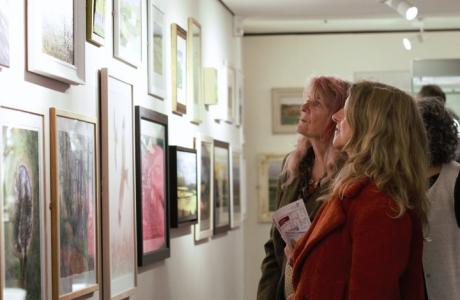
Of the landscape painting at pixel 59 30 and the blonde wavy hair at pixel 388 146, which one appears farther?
the landscape painting at pixel 59 30

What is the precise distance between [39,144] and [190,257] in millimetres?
2836

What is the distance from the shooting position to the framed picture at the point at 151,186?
14.6 feet

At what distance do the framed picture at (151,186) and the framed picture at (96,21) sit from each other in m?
0.68

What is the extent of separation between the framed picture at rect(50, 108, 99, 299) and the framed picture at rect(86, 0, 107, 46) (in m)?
0.33

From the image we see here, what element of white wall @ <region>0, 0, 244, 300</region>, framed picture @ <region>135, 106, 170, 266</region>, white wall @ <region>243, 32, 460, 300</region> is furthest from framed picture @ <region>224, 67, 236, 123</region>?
white wall @ <region>243, 32, 460, 300</region>

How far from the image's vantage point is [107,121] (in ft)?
12.7

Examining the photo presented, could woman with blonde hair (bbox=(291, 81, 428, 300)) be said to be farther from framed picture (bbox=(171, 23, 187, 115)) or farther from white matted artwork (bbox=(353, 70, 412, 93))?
white matted artwork (bbox=(353, 70, 412, 93))

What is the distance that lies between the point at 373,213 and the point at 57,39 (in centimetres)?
132

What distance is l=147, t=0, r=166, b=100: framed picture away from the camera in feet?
15.5

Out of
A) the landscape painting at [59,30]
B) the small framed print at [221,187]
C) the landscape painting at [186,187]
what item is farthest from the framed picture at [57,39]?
the small framed print at [221,187]

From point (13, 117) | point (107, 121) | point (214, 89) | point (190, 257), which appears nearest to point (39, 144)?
point (13, 117)

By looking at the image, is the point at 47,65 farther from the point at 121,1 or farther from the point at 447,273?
the point at 447,273

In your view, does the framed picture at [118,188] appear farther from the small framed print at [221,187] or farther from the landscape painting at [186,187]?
the small framed print at [221,187]

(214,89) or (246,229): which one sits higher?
(214,89)
